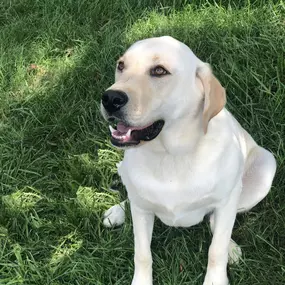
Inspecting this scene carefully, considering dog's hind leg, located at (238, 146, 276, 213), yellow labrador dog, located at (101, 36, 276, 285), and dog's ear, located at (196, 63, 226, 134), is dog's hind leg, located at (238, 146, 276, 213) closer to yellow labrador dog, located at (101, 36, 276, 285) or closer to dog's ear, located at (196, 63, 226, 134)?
yellow labrador dog, located at (101, 36, 276, 285)

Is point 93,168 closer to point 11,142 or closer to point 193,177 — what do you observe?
point 11,142

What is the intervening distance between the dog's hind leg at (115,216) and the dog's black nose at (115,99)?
3.83 feet

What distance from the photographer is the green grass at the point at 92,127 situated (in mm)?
3021

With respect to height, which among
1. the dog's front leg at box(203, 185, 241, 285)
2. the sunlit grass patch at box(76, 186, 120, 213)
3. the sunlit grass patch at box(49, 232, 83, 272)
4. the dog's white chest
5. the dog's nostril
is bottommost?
the sunlit grass patch at box(49, 232, 83, 272)

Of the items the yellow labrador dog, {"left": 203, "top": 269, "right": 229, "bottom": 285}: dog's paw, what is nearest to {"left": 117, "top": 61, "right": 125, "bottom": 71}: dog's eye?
the yellow labrador dog

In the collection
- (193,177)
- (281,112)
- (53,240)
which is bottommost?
(53,240)

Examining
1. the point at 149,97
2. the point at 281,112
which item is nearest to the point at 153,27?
the point at 281,112

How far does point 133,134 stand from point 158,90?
218 millimetres

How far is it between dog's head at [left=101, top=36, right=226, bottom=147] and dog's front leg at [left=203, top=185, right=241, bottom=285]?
19.8 inches

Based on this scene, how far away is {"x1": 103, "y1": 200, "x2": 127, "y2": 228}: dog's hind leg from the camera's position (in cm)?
323

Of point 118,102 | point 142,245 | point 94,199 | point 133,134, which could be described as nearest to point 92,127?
point 94,199

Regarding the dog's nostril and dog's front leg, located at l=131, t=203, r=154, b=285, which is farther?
dog's front leg, located at l=131, t=203, r=154, b=285

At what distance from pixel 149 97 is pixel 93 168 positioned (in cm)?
144

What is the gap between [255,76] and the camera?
370 cm
